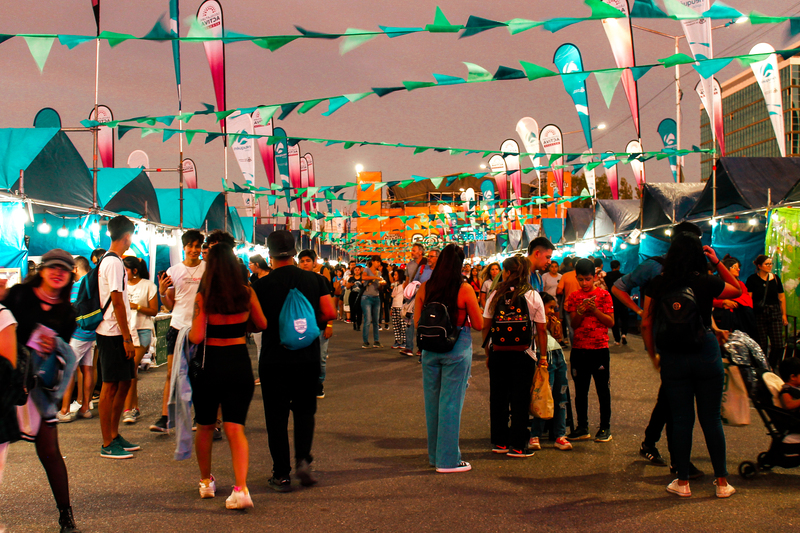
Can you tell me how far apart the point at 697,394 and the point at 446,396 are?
180 cm

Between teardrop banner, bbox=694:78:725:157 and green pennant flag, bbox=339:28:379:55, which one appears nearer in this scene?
green pennant flag, bbox=339:28:379:55

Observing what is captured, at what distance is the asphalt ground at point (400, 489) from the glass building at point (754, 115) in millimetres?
124463

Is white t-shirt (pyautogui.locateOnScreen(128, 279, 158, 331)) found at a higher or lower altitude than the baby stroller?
higher

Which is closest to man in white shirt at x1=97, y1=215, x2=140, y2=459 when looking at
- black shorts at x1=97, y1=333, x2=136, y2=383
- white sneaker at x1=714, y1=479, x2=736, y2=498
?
black shorts at x1=97, y1=333, x2=136, y2=383

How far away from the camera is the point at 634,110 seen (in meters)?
13.0

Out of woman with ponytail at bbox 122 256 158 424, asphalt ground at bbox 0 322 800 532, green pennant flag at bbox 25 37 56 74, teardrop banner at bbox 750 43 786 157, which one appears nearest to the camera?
asphalt ground at bbox 0 322 800 532

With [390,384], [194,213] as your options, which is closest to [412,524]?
[390,384]

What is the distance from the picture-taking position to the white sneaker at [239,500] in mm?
4212

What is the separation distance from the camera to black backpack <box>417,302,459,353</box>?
4992 millimetres

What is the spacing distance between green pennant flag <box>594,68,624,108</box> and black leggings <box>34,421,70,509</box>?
191 inches

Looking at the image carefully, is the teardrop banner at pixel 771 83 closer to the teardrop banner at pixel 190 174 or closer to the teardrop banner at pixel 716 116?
the teardrop banner at pixel 716 116

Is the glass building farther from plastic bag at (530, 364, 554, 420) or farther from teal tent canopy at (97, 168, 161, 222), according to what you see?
plastic bag at (530, 364, 554, 420)

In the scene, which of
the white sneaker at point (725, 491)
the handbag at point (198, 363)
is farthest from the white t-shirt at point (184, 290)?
the white sneaker at point (725, 491)

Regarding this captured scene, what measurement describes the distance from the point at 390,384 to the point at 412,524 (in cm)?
524
